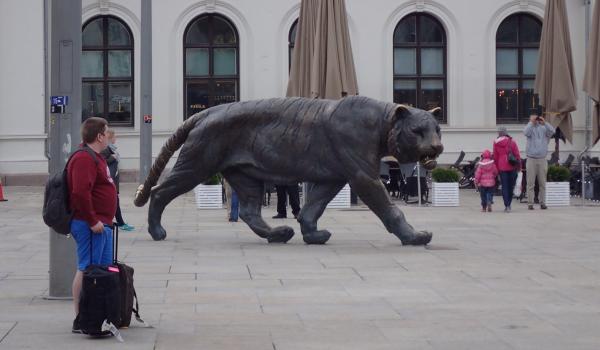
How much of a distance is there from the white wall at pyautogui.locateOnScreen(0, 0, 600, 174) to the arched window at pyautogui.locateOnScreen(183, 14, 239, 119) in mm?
324

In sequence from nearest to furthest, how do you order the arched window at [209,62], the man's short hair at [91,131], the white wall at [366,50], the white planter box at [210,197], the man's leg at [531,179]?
the man's short hair at [91,131], the man's leg at [531,179], the white planter box at [210,197], the white wall at [366,50], the arched window at [209,62]

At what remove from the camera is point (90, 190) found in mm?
8062

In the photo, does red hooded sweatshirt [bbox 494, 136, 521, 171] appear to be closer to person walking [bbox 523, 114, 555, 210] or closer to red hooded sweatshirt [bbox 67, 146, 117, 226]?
person walking [bbox 523, 114, 555, 210]

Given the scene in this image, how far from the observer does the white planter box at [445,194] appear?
2211cm

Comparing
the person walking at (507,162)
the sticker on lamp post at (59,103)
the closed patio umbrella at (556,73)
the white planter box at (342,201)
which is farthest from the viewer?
the closed patio umbrella at (556,73)

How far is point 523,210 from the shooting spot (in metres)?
21.0

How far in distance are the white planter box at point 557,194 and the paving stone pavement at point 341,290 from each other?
464cm

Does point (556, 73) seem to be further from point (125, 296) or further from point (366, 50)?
point (125, 296)

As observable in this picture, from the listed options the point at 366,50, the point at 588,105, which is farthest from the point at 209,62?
the point at 588,105

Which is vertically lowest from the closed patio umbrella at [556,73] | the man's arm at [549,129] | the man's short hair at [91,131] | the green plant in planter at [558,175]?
the green plant in planter at [558,175]

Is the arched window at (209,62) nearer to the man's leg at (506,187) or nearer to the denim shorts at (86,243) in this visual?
the man's leg at (506,187)

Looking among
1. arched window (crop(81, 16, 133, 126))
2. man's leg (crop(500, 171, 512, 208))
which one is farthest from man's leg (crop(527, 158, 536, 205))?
arched window (crop(81, 16, 133, 126))

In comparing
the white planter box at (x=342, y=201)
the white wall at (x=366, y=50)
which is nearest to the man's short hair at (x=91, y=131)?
the white planter box at (x=342, y=201)

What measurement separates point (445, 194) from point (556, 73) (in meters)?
3.54
